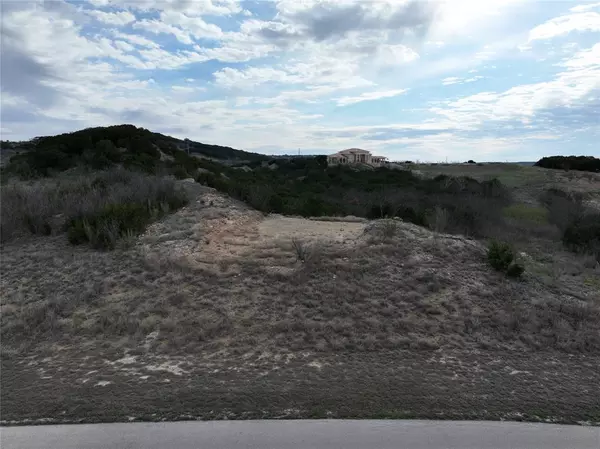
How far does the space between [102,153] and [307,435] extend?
22805 millimetres

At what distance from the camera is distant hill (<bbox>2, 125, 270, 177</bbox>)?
73.7ft

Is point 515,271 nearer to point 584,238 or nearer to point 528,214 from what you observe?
point 584,238

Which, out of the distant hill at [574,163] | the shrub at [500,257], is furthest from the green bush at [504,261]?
the distant hill at [574,163]

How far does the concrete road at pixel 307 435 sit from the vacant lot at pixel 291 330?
0.21 m

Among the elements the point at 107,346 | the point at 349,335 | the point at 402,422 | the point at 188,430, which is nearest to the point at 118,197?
the point at 107,346

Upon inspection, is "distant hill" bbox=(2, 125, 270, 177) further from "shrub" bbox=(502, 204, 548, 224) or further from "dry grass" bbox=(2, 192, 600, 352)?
"shrub" bbox=(502, 204, 548, 224)

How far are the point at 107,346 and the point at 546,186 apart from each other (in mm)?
51008

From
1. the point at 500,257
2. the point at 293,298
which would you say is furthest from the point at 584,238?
the point at 293,298

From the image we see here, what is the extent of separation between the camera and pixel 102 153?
78.6 ft

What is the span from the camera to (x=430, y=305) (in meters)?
7.77

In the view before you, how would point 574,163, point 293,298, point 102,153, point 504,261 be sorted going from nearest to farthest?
point 293,298 < point 504,261 < point 102,153 < point 574,163

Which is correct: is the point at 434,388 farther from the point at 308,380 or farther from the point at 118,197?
the point at 118,197

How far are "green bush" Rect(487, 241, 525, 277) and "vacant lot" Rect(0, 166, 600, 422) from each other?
26 centimetres

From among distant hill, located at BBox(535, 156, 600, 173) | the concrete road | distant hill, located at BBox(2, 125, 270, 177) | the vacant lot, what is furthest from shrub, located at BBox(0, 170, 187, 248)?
distant hill, located at BBox(535, 156, 600, 173)
